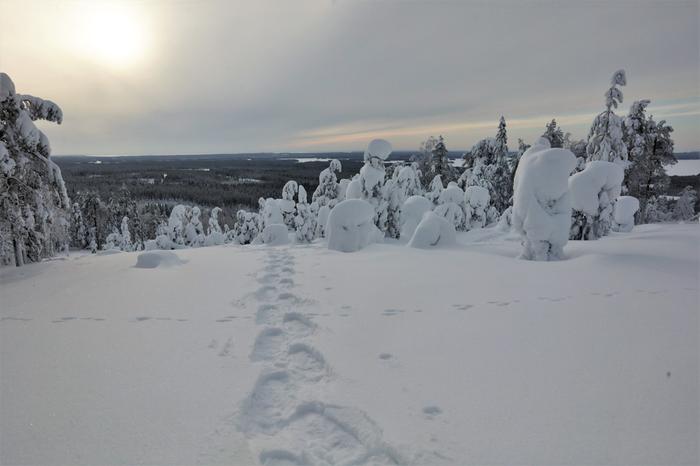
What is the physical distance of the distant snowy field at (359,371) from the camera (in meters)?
2.26

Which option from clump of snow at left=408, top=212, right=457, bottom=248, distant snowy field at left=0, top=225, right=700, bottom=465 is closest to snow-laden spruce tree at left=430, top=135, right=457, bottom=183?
clump of snow at left=408, top=212, right=457, bottom=248

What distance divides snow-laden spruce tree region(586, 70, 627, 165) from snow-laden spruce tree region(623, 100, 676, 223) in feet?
9.14

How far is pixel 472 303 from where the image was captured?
486 cm

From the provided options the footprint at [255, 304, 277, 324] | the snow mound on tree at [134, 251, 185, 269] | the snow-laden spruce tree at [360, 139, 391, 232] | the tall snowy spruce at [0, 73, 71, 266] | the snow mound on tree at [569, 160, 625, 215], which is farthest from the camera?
the snow-laden spruce tree at [360, 139, 391, 232]

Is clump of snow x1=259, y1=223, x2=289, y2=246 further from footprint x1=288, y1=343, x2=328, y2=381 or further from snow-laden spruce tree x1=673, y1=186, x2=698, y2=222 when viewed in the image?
snow-laden spruce tree x1=673, y1=186, x2=698, y2=222

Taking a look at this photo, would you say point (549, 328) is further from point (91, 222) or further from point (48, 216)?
point (91, 222)

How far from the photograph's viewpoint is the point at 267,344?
12.8ft

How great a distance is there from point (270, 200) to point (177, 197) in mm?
94355

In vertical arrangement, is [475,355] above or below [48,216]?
below

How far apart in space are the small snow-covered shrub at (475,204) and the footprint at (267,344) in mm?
22183

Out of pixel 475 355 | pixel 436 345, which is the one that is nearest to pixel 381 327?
pixel 436 345

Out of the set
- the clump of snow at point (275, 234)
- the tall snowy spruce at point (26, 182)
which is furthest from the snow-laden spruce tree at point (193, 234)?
the tall snowy spruce at point (26, 182)

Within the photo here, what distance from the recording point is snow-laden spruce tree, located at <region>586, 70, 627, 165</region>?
19.3 meters

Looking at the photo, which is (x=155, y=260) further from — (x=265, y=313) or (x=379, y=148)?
(x=379, y=148)
